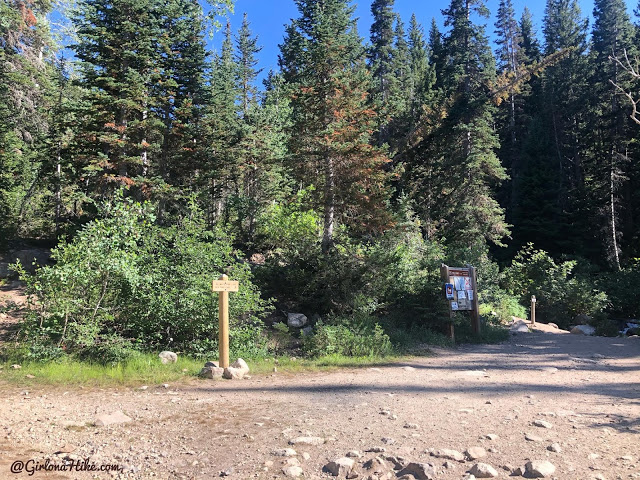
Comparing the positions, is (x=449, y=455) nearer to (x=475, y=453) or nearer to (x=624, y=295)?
(x=475, y=453)

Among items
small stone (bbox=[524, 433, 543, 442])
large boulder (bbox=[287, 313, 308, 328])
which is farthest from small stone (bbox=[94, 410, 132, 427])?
large boulder (bbox=[287, 313, 308, 328])

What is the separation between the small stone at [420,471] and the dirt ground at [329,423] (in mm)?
97

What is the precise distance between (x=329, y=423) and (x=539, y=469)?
2.36m

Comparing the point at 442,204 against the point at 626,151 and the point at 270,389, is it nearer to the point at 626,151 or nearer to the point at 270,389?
the point at 626,151

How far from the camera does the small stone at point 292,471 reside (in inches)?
151

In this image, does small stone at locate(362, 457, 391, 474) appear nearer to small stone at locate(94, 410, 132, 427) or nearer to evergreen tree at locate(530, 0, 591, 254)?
small stone at locate(94, 410, 132, 427)

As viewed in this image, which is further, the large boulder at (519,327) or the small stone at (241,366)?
the large boulder at (519,327)

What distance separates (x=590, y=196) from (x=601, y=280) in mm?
10947

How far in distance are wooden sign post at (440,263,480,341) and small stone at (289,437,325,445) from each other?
8.79m

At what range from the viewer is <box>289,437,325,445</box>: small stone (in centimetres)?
455

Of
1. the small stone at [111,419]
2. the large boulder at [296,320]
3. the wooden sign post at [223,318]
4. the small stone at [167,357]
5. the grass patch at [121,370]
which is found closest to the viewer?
the small stone at [111,419]

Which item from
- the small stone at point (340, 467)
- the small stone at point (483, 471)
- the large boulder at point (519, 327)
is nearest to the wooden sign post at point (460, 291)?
the large boulder at point (519, 327)

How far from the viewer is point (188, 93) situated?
1917cm

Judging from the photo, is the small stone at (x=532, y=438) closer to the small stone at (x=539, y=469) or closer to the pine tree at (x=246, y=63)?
the small stone at (x=539, y=469)
